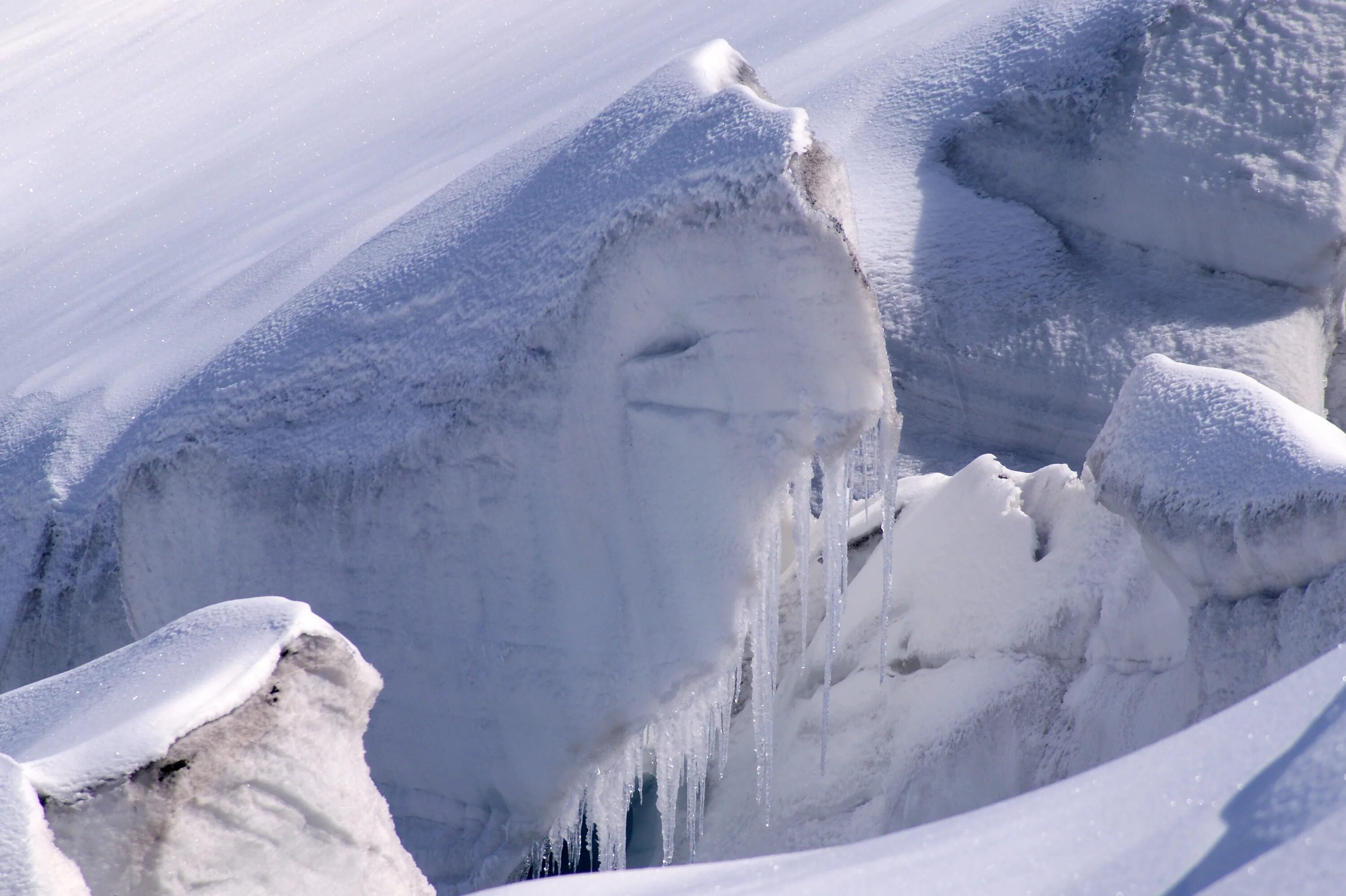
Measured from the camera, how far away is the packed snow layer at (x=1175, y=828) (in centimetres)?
73

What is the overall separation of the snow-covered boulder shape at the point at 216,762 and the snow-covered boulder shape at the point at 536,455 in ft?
1.96

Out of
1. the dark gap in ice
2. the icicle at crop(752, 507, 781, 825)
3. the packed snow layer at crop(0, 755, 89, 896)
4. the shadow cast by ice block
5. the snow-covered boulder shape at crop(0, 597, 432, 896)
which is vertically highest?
the shadow cast by ice block

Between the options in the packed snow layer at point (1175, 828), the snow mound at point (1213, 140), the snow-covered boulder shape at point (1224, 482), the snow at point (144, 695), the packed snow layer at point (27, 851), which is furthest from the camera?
the snow mound at point (1213, 140)

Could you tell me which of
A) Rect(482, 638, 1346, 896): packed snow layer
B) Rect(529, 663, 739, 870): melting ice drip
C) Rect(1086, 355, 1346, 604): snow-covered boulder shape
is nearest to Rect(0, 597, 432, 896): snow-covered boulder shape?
Rect(482, 638, 1346, 896): packed snow layer

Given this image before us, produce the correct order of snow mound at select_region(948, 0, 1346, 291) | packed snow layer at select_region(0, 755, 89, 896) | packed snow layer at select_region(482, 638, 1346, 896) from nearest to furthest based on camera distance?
packed snow layer at select_region(482, 638, 1346, 896) → packed snow layer at select_region(0, 755, 89, 896) → snow mound at select_region(948, 0, 1346, 291)

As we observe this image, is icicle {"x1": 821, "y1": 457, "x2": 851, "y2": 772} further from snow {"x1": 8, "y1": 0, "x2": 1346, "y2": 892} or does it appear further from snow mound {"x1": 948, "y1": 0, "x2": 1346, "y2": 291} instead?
snow mound {"x1": 948, "y1": 0, "x2": 1346, "y2": 291}

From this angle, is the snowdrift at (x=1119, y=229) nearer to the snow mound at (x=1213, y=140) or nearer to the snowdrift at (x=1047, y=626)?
the snow mound at (x=1213, y=140)

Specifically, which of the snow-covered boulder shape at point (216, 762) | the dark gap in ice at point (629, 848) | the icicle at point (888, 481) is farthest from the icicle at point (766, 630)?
the snow-covered boulder shape at point (216, 762)

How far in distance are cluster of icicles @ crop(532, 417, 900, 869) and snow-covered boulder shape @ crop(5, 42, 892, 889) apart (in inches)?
0.5

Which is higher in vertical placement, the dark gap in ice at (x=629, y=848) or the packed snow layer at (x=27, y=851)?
the packed snow layer at (x=27, y=851)

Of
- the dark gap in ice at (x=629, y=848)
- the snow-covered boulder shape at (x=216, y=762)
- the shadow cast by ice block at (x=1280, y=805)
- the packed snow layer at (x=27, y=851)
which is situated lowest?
the dark gap in ice at (x=629, y=848)

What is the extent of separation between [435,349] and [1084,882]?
1503mm

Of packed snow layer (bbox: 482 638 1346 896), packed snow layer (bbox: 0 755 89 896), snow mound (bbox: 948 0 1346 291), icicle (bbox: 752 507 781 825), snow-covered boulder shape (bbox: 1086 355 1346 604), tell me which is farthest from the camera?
snow mound (bbox: 948 0 1346 291)

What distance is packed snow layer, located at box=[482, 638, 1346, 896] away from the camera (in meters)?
0.73
